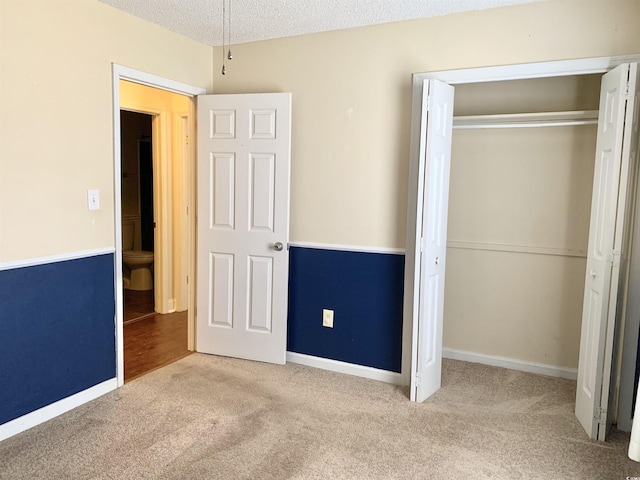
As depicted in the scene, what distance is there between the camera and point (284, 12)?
10.2 ft

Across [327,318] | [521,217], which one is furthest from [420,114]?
[327,318]

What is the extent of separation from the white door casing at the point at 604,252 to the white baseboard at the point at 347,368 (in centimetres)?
119

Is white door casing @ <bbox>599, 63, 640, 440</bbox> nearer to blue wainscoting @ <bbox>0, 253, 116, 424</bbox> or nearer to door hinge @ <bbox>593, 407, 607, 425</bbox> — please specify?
door hinge @ <bbox>593, 407, 607, 425</bbox>

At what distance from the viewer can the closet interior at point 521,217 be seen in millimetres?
3498

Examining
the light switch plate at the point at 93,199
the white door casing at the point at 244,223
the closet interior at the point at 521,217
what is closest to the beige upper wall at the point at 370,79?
the white door casing at the point at 244,223

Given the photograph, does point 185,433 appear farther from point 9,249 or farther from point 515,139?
point 515,139

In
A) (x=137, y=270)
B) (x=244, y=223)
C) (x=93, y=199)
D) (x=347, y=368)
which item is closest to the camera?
(x=93, y=199)

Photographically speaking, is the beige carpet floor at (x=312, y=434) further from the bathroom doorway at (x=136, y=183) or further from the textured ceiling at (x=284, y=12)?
the bathroom doorway at (x=136, y=183)

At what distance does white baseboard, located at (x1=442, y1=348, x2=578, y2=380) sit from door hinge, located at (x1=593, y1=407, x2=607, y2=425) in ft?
2.96

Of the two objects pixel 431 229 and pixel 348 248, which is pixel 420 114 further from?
pixel 348 248

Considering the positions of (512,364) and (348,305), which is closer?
(348,305)

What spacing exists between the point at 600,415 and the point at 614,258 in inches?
33.9

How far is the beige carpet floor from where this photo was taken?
239 cm

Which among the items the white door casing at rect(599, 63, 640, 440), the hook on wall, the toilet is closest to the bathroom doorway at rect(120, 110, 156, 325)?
the toilet
